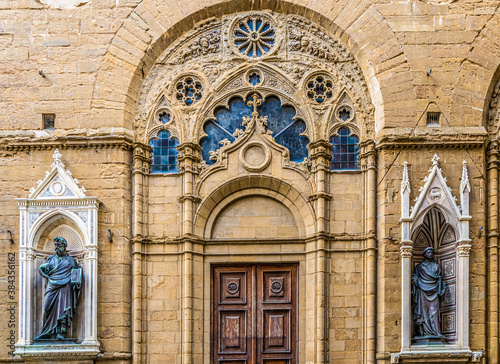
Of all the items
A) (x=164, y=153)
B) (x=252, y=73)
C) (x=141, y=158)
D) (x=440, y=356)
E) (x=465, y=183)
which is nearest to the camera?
(x=440, y=356)

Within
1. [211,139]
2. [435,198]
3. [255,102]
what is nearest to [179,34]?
[255,102]

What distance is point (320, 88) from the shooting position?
16.5 metres

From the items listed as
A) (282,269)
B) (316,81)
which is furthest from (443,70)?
(282,269)

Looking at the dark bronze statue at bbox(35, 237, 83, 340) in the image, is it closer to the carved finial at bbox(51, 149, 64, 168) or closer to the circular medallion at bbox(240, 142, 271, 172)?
the carved finial at bbox(51, 149, 64, 168)

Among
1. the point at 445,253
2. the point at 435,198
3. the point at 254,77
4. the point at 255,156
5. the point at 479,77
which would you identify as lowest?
the point at 445,253

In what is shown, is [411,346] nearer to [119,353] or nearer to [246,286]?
[246,286]

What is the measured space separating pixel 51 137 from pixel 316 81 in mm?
5356

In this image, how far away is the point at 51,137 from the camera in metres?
15.9

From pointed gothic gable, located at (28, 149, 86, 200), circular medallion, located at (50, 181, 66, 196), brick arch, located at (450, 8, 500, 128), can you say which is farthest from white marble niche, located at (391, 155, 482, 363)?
circular medallion, located at (50, 181, 66, 196)

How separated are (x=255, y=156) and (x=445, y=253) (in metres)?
4.12

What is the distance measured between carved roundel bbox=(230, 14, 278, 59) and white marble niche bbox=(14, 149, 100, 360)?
425 centimetres

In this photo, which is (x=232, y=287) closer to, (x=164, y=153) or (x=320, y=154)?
(x=164, y=153)

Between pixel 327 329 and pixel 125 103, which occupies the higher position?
pixel 125 103

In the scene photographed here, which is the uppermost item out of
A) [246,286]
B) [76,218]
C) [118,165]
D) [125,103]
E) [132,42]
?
[132,42]
